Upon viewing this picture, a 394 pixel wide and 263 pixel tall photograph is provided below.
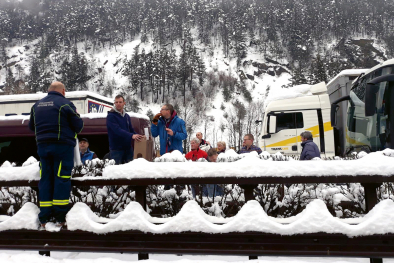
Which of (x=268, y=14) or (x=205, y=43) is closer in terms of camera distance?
(x=205, y=43)

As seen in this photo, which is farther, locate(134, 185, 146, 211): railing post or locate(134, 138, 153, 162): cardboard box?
locate(134, 138, 153, 162): cardboard box


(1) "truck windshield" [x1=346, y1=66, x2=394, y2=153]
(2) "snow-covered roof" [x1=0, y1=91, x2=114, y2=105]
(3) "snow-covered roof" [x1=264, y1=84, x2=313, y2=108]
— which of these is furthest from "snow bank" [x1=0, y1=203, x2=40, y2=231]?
(3) "snow-covered roof" [x1=264, y1=84, x2=313, y2=108]

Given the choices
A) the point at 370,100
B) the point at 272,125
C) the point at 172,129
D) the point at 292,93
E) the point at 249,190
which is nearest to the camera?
the point at 249,190

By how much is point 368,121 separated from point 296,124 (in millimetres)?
4396

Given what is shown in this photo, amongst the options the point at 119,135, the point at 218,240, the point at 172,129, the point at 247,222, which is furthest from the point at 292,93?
the point at 218,240

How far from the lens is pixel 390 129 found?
557 cm

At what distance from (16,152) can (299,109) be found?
33.8 feet

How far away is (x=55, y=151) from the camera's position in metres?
3.66

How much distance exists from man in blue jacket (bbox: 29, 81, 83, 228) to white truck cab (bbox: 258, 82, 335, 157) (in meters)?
8.42

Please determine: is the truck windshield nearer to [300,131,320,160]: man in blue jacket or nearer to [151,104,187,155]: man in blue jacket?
[300,131,320,160]: man in blue jacket

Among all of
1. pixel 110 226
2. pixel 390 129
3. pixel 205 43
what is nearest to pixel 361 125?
pixel 390 129

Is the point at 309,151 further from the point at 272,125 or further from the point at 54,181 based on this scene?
the point at 54,181

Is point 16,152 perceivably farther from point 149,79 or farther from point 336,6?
point 336,6

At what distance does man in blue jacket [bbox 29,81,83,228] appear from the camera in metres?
3.60
